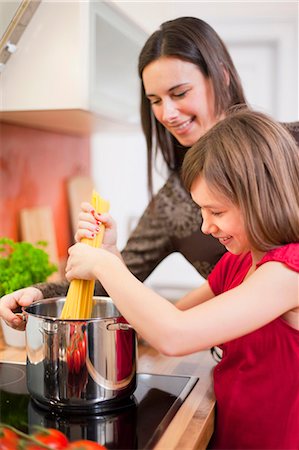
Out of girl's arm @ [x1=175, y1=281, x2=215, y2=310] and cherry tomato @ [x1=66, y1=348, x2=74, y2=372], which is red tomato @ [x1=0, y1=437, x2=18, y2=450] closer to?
cherry tomato @ [x1=66, y1=348, x2=74, y2=372]

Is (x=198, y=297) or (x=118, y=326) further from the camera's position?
(x=198, y=297)

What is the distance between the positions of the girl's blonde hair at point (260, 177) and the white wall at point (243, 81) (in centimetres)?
153

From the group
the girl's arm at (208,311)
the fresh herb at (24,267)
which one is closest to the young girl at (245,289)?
the girl's arm at (208,311)

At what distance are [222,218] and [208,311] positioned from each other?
0.52 feet

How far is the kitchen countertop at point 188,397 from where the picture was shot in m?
0.92

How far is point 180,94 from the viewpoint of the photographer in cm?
132

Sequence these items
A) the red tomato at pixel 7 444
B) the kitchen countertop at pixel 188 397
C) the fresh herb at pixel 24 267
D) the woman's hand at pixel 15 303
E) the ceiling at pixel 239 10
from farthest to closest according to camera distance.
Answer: the ceiling at pixel 239 10
the fresh herb at pixel 24 267
the woman's hand at pixel 15 303
the kitchen countertop at pixel 188 397
the red tomato at pixel 7 444

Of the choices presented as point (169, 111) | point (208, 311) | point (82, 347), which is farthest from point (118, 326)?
point (169, 111)

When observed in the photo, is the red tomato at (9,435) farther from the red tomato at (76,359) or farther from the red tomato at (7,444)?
the red tomato at (76,359)

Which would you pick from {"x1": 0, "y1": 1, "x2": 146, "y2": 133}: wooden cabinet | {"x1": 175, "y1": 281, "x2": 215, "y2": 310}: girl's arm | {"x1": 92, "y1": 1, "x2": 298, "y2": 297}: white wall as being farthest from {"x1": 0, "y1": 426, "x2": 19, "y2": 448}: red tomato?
{"x1": 92, "y1": 1, "x2": 298, "y2": 297}: white wall

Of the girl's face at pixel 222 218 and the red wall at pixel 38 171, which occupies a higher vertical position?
the red wall at pixel 38 171

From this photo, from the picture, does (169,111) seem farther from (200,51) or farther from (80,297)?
(80,297)

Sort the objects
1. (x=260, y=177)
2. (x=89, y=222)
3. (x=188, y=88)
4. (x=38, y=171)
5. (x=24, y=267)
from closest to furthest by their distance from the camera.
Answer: (x=260, y=177), (x=89, y=222), (x=188, y=88), (x=24, y=267), (x=38, y=171)

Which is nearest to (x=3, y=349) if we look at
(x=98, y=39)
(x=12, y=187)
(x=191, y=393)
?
(x=191, y=393)
